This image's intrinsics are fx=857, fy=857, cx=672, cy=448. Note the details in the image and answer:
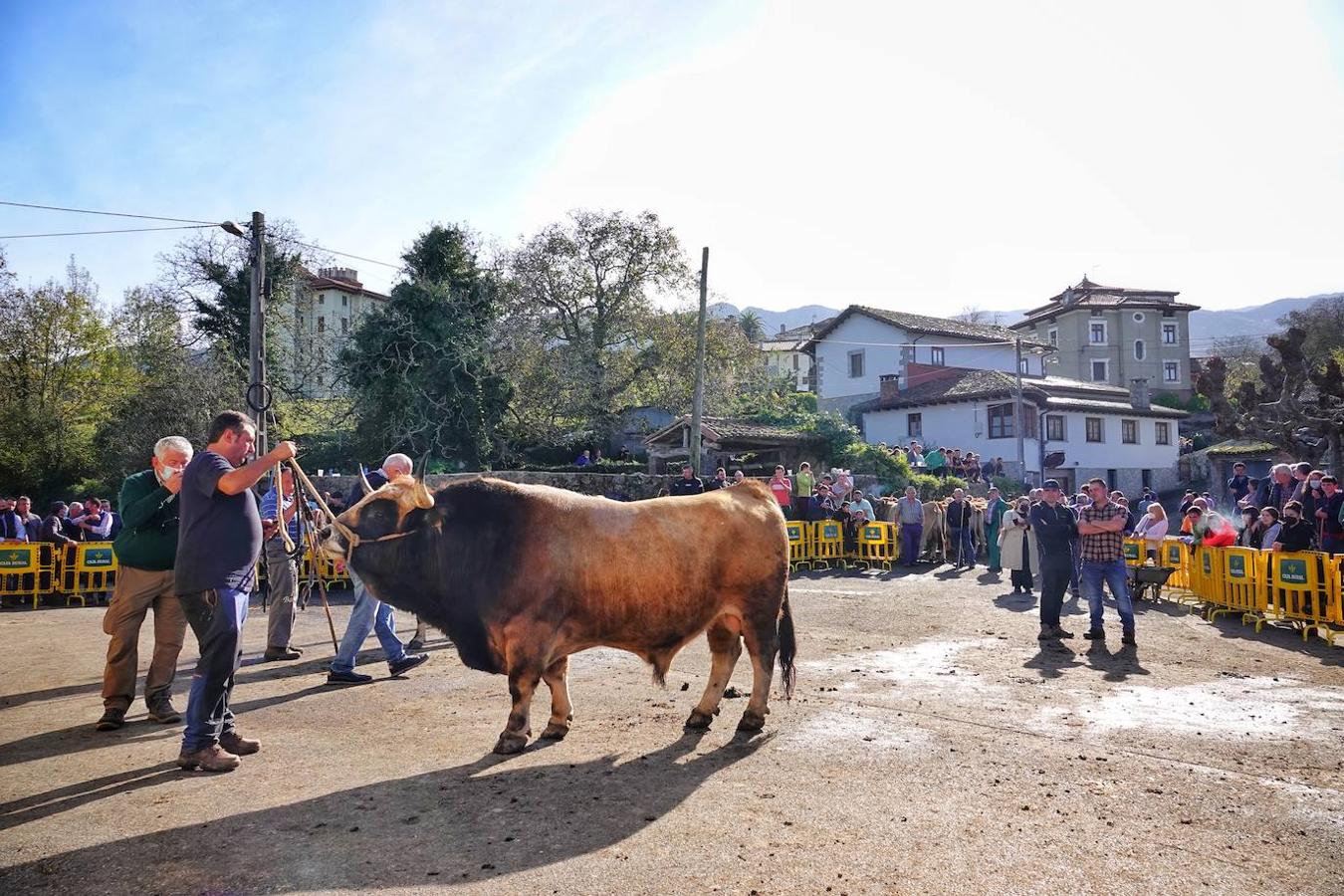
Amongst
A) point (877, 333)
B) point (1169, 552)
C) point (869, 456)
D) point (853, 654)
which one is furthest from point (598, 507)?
point (877, 333)

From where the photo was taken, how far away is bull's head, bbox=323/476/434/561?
5.88 metres

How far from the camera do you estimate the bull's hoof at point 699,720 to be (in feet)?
20.9

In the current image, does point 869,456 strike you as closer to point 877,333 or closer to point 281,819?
point 877,333

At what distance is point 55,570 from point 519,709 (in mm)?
13754

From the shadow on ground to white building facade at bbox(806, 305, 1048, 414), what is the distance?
44405mm

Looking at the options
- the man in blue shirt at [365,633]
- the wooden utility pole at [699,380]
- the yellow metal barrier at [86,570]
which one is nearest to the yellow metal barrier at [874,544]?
the wooden utility pole at [699,380]

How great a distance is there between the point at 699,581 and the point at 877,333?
Result: 4681cm

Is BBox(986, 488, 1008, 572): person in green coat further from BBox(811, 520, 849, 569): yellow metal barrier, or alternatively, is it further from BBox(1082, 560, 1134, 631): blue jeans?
BBox(1082, 560, 1134, 631): blue jeans

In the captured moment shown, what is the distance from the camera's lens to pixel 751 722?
246 inches

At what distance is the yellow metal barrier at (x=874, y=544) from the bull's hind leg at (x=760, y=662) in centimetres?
1374

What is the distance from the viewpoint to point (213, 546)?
5344mm

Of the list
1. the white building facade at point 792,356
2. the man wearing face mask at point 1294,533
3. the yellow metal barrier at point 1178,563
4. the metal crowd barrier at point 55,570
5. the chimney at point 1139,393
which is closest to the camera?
the man wearing face mask at point 1294,533

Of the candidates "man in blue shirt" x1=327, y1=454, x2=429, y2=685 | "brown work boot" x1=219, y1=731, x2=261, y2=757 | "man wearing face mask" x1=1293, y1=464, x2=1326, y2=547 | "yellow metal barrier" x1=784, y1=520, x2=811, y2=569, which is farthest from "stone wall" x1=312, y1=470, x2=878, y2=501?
"brown work boot" x1=219, y1=731, x2=261, y2=757

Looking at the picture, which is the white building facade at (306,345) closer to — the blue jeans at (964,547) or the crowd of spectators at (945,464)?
the blue jeans at (964,547)
